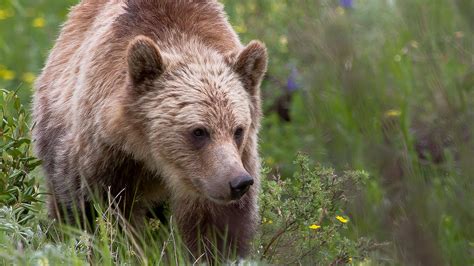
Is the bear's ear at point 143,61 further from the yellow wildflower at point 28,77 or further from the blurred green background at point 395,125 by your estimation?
the yellow wildflower at point 28,77

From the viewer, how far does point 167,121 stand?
15.3ft

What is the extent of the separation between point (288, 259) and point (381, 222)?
1.08 m

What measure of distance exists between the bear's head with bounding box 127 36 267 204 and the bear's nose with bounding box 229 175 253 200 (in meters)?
0.12

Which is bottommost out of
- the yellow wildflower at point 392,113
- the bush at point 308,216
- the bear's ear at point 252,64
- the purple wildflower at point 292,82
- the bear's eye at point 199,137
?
the purple wildflower at point 292,82

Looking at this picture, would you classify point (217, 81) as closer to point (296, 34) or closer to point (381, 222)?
point (296, 34)

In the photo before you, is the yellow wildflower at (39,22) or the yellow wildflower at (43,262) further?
the yellow wildflower at (39,22)

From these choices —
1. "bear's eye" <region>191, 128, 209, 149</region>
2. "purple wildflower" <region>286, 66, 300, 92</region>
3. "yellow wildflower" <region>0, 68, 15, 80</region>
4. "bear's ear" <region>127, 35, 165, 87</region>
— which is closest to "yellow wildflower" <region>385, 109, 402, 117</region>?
"bear's eye" <region>191, 128, 209, 149</region>

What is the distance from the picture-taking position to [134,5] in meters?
4.91


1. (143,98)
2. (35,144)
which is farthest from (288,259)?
(35,144)

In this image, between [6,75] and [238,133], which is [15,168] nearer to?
[238,133]

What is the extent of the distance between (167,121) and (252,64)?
1.75 feet

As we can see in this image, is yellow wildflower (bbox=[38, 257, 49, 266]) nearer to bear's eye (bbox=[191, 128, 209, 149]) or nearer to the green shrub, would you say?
the green shrub

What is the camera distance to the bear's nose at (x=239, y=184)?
424 cm

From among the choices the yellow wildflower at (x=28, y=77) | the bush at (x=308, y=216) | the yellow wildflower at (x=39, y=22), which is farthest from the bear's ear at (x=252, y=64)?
the yellow wildflower at (x=39, y=22)
